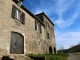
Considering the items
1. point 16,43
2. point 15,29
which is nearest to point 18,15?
point 15,29

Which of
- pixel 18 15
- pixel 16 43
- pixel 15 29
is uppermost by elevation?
pixel 18 15

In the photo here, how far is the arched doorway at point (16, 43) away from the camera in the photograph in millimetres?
8927

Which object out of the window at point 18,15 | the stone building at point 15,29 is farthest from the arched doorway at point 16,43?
the window at point 18,15

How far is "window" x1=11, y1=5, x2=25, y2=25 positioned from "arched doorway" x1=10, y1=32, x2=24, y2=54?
1.61m

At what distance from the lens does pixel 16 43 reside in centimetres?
960

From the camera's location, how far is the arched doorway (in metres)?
8.93

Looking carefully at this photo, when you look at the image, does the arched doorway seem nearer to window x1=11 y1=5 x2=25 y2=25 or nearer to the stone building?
the stone building

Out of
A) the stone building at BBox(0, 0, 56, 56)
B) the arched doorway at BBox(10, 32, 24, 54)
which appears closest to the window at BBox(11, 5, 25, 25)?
the stone building at BBox(0, 0, 56, 56)

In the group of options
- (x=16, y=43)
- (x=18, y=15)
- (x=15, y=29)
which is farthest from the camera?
(x=18, y=15)

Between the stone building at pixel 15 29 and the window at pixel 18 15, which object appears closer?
the stone building at pixel 15 29

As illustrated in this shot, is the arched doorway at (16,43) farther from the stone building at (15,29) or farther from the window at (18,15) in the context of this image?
the window at (18,15)

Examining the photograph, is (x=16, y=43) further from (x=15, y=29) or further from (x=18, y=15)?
(x=18, y=15)

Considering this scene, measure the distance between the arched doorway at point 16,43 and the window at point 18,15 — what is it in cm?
161

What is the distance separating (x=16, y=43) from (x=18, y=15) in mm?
3062
